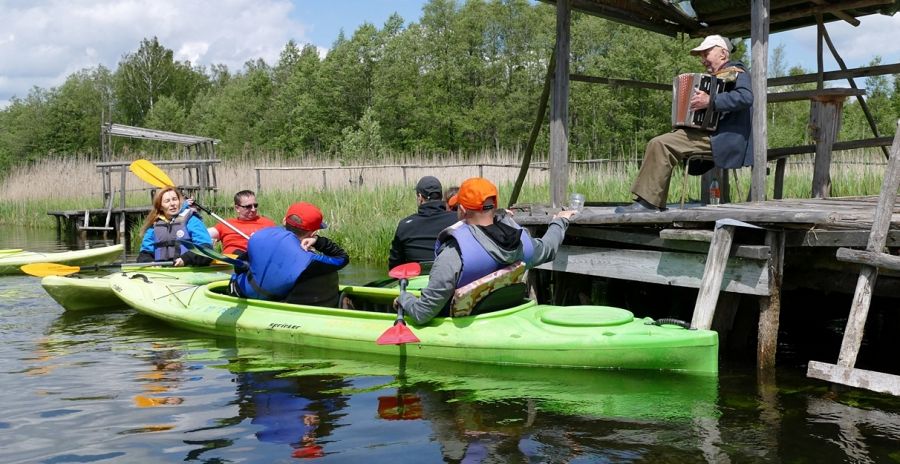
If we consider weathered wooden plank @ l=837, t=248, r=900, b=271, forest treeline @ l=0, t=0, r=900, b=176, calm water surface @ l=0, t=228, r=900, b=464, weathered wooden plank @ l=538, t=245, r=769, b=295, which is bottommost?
calm water surface @ l=0, t=228, r=900, b=464

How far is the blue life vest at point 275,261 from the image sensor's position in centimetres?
671

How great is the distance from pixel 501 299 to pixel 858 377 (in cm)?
231

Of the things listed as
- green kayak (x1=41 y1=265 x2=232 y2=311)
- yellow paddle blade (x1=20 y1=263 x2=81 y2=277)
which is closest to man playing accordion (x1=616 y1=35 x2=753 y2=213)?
green kayak (x1=41 y1=265 x2=232 y2=311)

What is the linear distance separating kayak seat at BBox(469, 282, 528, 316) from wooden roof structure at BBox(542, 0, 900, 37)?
2933mm

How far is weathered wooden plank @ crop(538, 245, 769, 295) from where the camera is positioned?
583 cm

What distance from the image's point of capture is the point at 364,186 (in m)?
17.0

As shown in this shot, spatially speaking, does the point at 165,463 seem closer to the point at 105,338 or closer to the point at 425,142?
the point at 105,338

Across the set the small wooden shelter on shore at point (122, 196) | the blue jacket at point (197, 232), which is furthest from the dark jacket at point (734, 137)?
the small wooden shelter on shore at point (122, 196)

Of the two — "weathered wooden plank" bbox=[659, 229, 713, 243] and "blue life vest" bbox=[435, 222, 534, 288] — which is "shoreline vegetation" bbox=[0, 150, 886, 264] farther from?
"blue life vest" bbox=[435, 222, 534, 288]

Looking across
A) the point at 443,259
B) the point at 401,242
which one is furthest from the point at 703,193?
the point at 443,259

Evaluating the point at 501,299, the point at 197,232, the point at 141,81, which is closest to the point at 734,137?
the point at 501,299

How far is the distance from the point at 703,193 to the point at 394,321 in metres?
3.27

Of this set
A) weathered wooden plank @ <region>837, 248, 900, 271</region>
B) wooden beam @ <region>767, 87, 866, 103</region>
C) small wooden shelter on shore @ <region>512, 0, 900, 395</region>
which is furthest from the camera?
wooden beam @ <region>767, 87, 866, 103</region>

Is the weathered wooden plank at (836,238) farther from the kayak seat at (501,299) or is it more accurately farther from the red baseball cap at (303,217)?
the red baseball cap at (303,217)
